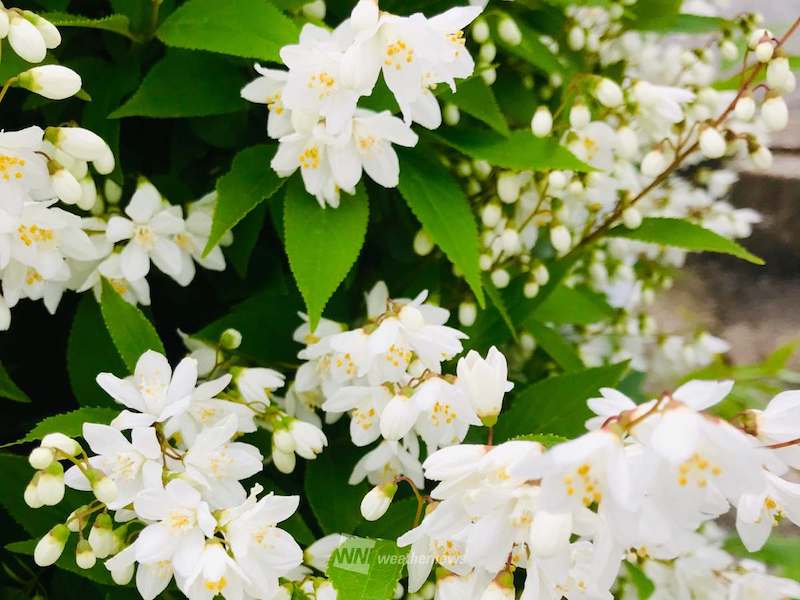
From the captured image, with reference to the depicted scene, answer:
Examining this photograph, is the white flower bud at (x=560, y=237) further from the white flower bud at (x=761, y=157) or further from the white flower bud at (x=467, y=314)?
the white flower bud at (x=761, y=157)

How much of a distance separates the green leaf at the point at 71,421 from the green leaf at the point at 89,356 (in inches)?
5.4

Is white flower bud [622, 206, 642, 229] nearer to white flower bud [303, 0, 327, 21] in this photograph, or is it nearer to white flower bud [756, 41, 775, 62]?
white flower bud [756, 41, 775, 62]

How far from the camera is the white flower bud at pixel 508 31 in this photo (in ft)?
4.36

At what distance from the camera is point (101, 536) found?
96 centimetres

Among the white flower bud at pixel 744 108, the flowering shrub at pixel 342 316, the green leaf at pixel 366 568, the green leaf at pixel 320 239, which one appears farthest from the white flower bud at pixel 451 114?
the green leaf at pixel 366 568

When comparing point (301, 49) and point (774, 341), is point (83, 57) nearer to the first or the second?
point (301, 49)

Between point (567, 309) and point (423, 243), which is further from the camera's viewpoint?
point (567, 309)

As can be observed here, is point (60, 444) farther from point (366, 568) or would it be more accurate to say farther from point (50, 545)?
point (366, 568)

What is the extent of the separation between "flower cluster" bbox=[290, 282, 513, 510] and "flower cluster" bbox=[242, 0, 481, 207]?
20 centimetres

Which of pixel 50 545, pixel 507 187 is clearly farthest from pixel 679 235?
pixel 50 545

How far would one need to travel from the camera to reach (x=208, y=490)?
3.23ft

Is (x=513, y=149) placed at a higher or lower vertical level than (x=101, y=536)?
higher

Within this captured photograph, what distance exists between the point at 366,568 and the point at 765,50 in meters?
0.95

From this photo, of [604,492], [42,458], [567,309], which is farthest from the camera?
[567,309]
